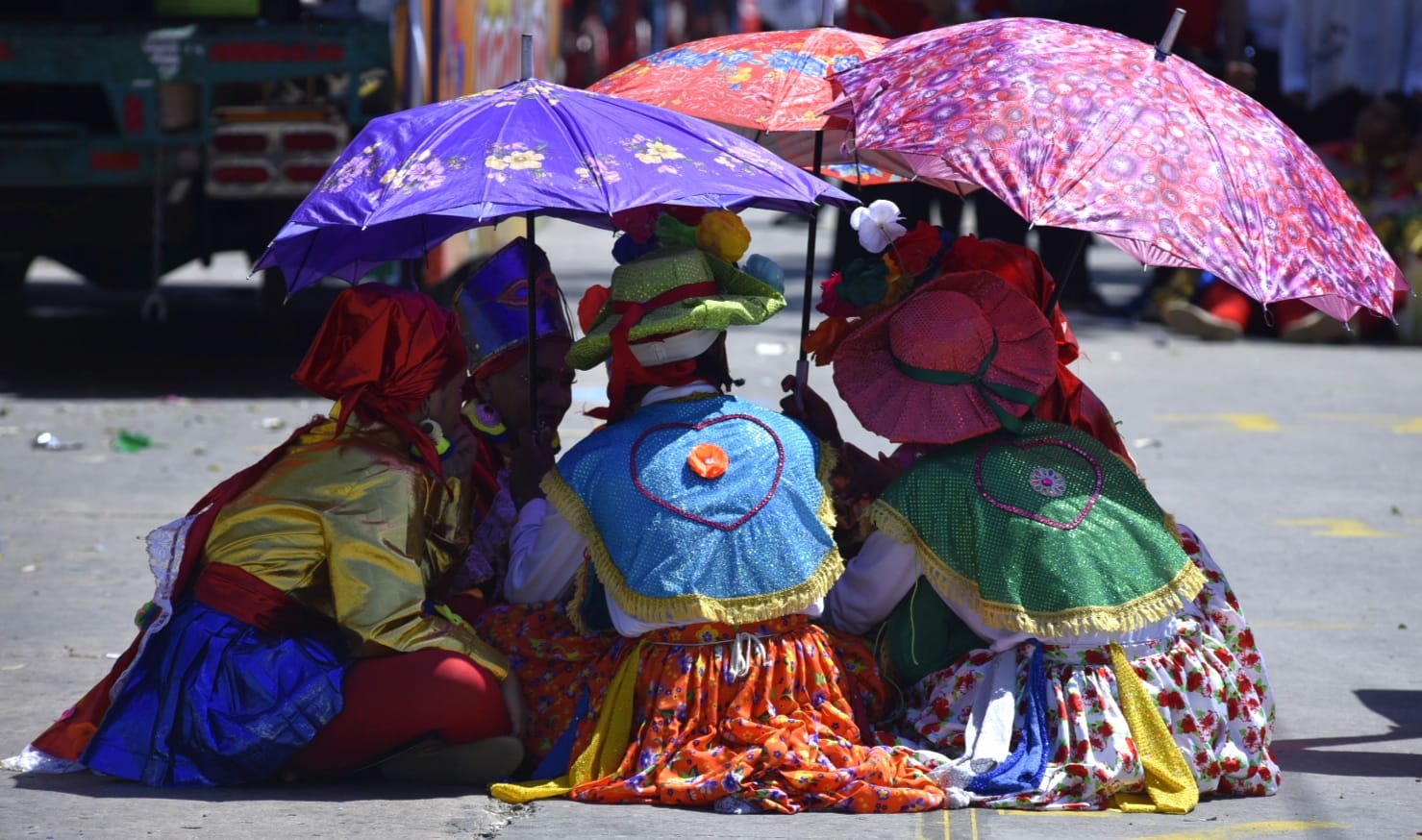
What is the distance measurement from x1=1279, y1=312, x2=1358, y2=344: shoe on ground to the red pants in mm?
8634

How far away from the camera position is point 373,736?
3.85m

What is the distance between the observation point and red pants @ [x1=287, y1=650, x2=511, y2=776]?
3.81 m

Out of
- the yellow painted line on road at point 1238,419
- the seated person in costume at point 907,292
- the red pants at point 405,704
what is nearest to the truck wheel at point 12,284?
the yellow painted line on road at point 1238,419

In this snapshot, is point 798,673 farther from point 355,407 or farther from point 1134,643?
point 355,407

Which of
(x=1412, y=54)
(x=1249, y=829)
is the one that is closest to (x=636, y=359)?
(x=1249, y=829)

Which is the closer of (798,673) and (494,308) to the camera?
(798,673)

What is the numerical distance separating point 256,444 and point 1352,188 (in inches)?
289

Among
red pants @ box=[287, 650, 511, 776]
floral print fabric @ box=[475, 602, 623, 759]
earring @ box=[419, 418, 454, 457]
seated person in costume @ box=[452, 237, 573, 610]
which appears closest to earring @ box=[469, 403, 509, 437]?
seated person in costume @ box=[452, 237, 573, 610]

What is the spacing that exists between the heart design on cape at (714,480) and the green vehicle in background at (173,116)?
5100mm

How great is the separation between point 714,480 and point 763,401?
5053 millimetres

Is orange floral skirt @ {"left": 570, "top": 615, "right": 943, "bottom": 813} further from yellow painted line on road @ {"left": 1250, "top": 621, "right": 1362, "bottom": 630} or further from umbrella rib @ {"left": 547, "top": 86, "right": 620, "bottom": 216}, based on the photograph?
yellow painted line on road @ {"left": 1250, "top": 621, "right": 1362, "bottom": 630}

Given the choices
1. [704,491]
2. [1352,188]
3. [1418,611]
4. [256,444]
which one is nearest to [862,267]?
[704,491]

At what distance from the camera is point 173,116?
866 centimetres

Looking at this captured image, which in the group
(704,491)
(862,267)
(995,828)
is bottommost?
(995,828)
